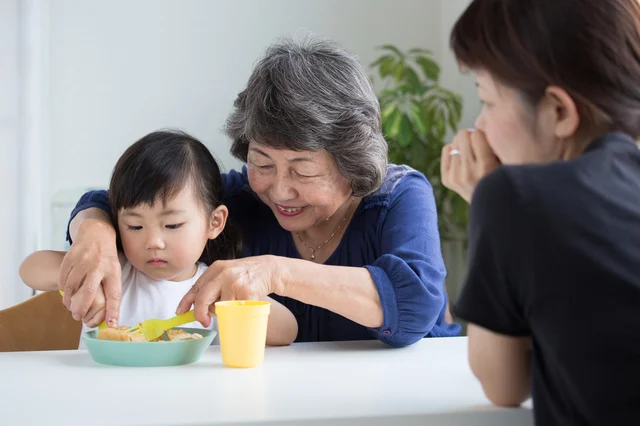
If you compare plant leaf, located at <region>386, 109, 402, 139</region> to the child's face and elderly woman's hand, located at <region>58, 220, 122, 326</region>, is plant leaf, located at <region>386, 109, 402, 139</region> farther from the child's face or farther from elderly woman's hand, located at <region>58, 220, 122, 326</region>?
elderly woman's hand, located at <region>58, 220, 122, 326</region>

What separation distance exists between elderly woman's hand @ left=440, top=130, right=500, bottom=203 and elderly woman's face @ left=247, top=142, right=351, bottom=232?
481 millimetres

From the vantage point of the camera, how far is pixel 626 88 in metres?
0.89

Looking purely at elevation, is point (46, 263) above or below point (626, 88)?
below

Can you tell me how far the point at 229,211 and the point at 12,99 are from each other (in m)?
2.45

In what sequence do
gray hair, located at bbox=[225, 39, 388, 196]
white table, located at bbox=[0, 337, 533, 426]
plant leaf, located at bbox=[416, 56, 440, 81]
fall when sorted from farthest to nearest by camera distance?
1. plant leaf, located at bbox=[416, 56, 440, 81]
2. gray hair, located at bbox=[225, 39, 388, 196]
3. white table, located at bbox=[0, 337, 533, 426]

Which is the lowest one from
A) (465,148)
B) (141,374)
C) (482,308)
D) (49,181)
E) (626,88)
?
(49,181)

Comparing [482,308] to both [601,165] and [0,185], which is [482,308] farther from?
[0,185]

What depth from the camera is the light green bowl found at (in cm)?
122

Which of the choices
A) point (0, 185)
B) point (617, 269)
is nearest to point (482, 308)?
point (617, 269)

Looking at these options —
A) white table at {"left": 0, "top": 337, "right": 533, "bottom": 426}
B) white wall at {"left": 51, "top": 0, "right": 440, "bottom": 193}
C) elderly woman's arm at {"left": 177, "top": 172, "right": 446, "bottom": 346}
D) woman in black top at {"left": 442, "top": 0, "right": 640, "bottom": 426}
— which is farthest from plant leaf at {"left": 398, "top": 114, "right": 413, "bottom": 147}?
woman in black top at {"left": 442, "top": 0, "right": 640, "bottom": 426}

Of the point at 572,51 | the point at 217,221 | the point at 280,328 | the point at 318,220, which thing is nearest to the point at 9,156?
the point at 217,221

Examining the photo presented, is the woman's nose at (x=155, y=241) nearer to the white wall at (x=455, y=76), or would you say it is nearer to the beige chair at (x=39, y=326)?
the beige chair at (x=39, y=326)

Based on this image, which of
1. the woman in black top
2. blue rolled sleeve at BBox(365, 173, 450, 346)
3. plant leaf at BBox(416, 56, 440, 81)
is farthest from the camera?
plant leaf at BBox(416, 56, 440, 81)

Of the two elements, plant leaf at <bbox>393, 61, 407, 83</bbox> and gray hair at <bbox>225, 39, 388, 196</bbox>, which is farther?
plant leaf at <bbox>393, 61, 407, 83</bbox>
